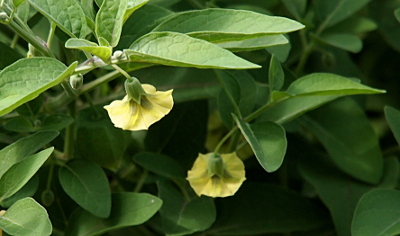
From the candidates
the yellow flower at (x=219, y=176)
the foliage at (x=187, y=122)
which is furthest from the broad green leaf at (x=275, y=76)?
the yellow flower at (x=219, y=176)

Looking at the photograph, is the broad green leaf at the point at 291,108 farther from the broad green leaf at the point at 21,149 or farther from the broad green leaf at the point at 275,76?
the broad green leaf at the point at 21,149

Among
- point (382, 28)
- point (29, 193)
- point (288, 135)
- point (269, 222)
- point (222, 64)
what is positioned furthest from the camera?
point (382, 28)

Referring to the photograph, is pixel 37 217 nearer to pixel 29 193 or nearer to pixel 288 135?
pixel 29 193

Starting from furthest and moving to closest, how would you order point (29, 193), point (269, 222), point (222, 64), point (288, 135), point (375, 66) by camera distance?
point (375, 66), point (288, 135), point (269, 222), point (29, 193), point (222, 64)

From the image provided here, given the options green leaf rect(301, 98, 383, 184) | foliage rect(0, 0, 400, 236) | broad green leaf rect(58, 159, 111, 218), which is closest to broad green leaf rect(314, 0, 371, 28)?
foliage rect(0, 0, 400, 236)

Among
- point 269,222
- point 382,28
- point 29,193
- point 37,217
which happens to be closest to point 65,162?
point 29,193

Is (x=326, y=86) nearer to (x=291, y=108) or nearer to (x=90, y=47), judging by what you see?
(x=291, y=108)

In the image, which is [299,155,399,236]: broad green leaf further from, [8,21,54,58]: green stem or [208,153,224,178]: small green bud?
[8,21,54,58]: green stem
